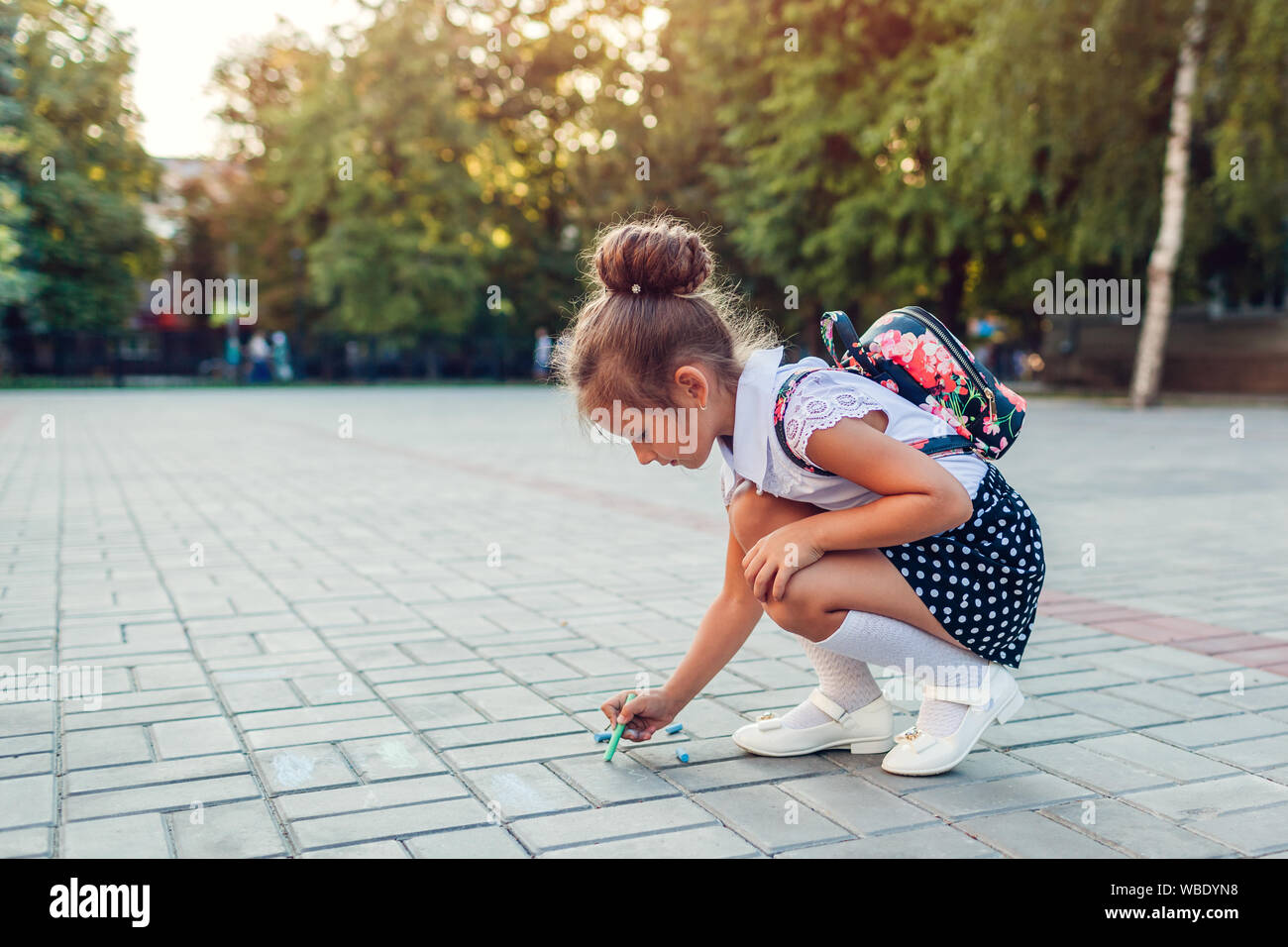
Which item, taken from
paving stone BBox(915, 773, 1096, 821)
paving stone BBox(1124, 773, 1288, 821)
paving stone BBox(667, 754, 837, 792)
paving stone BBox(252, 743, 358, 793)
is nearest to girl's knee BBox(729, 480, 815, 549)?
paving stone BBox(667, 754, 837, 792)

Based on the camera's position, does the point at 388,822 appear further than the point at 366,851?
Yes

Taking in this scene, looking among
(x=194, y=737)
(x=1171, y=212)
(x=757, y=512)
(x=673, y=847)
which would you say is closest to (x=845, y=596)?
(x=757, y=512)

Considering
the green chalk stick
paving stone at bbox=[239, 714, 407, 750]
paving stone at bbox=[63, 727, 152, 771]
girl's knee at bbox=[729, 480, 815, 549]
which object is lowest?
paving stone at bbox=[239, 714, 407, 750]

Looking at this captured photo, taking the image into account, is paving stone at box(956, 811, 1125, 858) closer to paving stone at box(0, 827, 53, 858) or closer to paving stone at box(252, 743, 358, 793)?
paving stone at box(252, 743, 358, 793)

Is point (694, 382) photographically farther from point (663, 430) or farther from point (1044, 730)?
point (1044, 730)

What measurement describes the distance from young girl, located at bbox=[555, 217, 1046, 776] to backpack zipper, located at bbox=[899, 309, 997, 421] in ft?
0.48

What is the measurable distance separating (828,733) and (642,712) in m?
0.47

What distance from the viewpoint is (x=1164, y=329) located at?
19.5m

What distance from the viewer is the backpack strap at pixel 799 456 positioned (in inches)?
98.9

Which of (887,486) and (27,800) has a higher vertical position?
(887,486)

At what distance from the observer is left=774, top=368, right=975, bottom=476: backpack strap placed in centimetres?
251

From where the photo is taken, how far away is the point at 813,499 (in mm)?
2652

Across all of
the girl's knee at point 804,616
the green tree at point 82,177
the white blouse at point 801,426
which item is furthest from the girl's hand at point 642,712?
the green tree at point 82,177
